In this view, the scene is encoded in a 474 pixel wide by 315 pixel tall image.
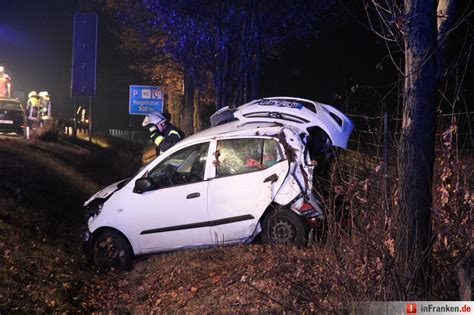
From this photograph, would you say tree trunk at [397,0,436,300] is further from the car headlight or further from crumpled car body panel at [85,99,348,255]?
the car headlight

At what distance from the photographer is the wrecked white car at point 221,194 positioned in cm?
796

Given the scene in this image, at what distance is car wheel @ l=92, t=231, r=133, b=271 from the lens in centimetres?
861

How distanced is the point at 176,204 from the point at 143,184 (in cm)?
51

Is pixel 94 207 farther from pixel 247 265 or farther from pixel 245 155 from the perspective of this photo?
pixel 247 265

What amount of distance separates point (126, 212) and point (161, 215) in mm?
496

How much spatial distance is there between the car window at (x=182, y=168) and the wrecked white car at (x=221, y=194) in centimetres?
1

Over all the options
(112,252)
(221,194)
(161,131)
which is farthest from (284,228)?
(161,131)

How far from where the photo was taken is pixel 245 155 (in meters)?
8.29

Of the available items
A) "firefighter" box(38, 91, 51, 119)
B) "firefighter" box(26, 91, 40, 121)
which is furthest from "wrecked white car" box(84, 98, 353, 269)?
"firefighter" box(38, 91, 51, 119)

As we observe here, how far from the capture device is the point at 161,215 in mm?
8352

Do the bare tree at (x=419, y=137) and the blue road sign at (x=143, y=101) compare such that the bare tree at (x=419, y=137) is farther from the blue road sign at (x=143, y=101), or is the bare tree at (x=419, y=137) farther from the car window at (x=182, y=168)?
the blue road sign at (x=143, y=101)

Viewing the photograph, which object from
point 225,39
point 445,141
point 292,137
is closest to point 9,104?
point 225,39

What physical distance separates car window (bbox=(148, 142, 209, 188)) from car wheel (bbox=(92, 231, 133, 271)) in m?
0.89

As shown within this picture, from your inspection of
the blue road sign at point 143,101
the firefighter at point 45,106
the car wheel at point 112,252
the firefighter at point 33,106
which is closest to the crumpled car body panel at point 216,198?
the car wheel at point 112,252
